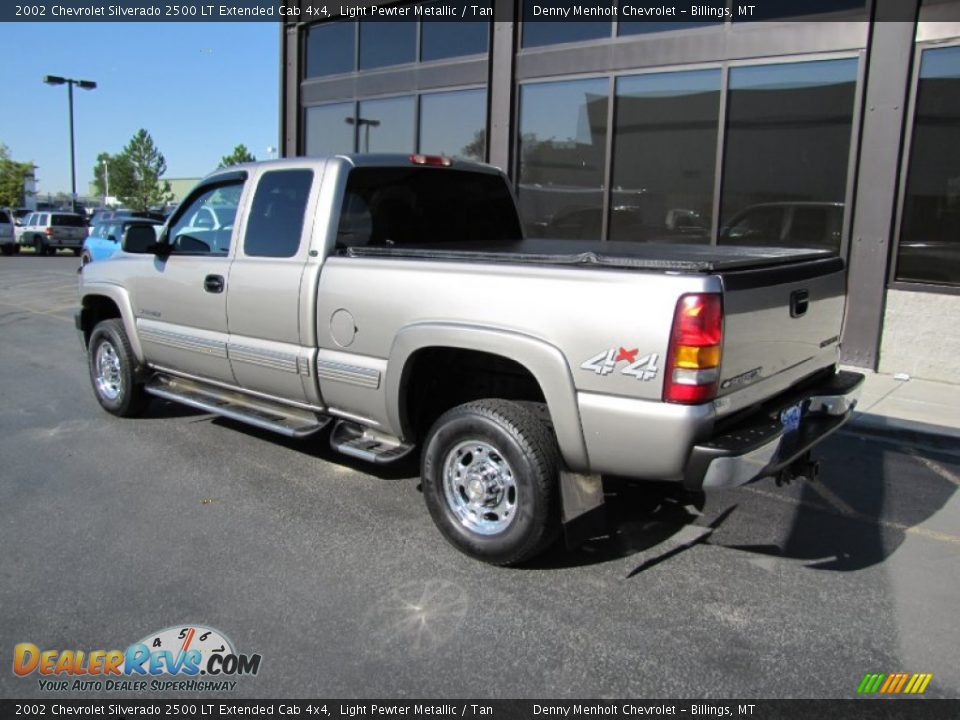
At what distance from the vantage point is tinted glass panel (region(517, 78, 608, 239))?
10508 mm

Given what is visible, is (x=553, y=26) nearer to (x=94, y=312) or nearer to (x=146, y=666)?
(x=94, y=312)

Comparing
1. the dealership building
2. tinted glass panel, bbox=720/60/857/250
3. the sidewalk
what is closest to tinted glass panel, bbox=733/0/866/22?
the dealership building

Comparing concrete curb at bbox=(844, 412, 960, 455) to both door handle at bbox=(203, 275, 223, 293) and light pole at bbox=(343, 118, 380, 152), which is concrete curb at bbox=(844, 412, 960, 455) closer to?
door handle at bbox=(203, 275, 223, 293)

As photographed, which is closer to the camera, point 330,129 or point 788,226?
point 788,226

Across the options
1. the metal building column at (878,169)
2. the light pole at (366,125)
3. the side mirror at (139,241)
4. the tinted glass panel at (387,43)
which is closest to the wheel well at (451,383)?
the side mirror at (139,241)

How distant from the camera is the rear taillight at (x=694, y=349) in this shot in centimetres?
302

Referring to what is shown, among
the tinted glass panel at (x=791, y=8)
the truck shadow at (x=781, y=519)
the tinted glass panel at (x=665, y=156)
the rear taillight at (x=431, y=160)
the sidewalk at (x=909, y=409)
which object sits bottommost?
the truck shadow at (x=781, y=519)

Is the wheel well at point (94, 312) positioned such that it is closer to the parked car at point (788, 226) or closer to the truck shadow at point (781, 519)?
the truck shadow at point (781, 519)

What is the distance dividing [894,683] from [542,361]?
1.80 meters

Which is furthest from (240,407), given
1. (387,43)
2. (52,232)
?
(52,232)

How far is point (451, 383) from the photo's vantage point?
432 cm

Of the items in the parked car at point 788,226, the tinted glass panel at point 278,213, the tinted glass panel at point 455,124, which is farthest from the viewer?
the tinted glass panel at point 455,124

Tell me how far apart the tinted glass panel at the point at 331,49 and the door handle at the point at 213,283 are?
9.74 m
